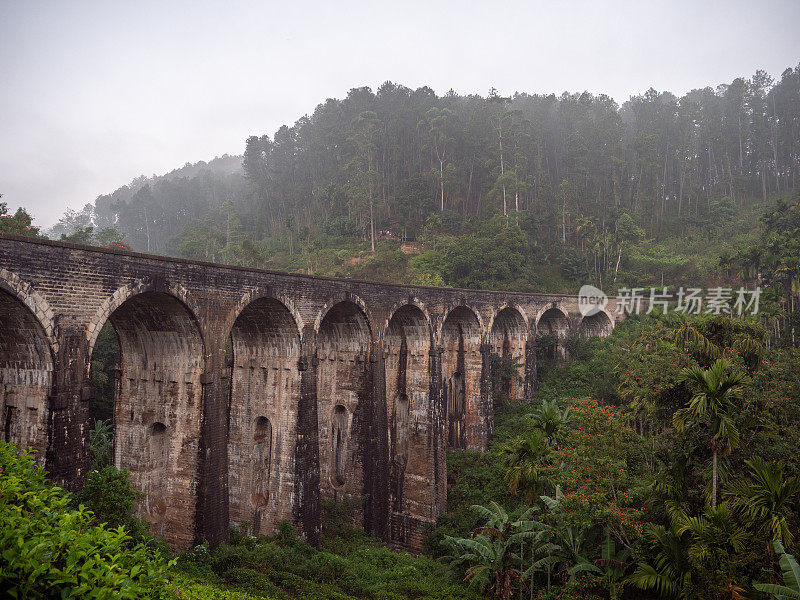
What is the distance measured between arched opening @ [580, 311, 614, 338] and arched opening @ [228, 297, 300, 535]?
2372 centimetres

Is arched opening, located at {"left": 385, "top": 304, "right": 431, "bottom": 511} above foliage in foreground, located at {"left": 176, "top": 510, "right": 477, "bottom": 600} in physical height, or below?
above

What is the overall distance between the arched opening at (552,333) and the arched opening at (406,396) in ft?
37.4

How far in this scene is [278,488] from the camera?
47.7 feet

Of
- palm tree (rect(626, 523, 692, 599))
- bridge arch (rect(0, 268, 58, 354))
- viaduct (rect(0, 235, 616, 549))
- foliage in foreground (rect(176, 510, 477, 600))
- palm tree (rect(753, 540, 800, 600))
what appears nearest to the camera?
palm tree (rect(753, 540, 800, 600))

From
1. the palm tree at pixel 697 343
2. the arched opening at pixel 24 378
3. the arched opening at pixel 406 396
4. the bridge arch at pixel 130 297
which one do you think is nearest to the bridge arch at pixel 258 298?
the bridge arch at pixel 130 297

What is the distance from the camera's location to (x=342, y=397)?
60.1 ft

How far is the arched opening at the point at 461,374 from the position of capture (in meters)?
23.7

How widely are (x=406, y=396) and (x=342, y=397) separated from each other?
3.63m

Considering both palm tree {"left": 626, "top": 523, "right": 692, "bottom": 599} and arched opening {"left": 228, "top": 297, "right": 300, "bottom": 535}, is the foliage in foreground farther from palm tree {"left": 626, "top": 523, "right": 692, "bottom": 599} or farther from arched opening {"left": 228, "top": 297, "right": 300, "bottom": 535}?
palm tree {"left": 626, "top": 523, "right": 692, "bottom": 599}

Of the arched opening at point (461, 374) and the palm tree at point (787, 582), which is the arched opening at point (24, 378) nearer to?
the palm tree at point (787, 582)

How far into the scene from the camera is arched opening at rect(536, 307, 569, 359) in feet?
96.3

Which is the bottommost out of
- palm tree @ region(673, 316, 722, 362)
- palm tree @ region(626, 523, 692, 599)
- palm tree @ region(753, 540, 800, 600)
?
palm tree @ region(626, 523, 692, 599)

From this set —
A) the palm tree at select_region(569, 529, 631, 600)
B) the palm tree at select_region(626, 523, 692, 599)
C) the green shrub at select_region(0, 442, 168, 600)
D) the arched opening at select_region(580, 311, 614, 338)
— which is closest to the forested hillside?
the arched opening at select_region(580, 311, 614, 338)

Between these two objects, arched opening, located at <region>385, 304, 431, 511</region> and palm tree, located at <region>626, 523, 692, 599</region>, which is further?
arched opening, located at <region>385, 304, 431, 511</region>
